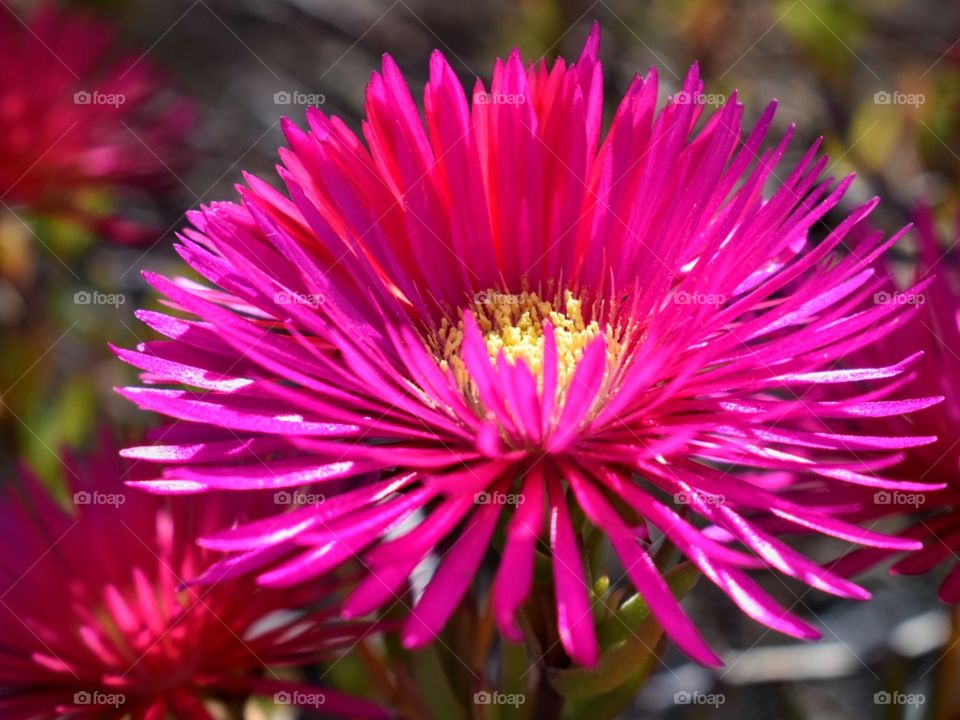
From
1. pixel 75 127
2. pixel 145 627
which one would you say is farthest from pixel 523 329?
pixel 75 127

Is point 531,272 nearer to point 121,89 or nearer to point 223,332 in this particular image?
point 223,332

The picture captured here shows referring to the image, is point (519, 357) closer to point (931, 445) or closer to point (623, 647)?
point (623, 647)

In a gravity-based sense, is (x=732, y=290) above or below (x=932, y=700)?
above

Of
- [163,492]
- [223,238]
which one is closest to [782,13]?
[223,238]

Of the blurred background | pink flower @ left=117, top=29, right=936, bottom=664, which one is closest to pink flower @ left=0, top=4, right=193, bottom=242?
the blurred background

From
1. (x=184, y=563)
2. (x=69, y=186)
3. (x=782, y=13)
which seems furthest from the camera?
(x=782, y=13)

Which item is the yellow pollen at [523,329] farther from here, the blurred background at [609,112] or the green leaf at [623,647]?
the blurred background at [609,112]
